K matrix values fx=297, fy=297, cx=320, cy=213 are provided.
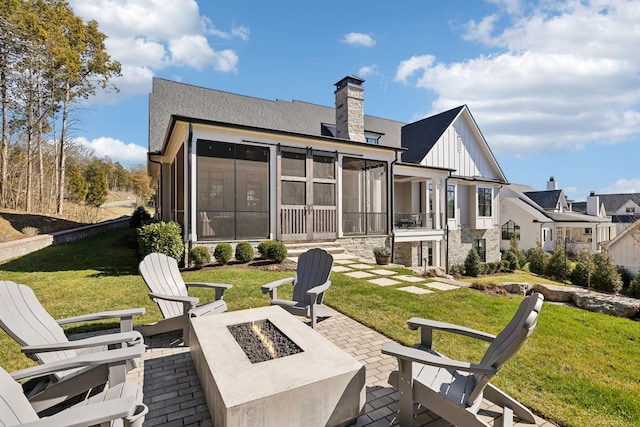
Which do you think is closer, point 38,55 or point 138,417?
point 138,417

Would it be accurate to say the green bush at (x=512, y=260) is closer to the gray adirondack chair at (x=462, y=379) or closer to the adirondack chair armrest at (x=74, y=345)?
the gray adirondack chair at (x=462, y=379)

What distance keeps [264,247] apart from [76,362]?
7.10m

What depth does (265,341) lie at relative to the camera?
8.84 ft

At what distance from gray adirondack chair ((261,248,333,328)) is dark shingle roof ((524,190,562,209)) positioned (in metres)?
30.6

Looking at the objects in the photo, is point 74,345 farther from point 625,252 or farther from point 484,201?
point 625,252

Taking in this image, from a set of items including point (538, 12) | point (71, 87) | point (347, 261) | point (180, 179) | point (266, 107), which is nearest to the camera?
point (538, 12)

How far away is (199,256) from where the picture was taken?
25.7ft

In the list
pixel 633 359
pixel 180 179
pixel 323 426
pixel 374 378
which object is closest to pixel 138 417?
pixel 323 426

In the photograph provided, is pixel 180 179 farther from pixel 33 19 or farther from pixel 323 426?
pixel 323 426

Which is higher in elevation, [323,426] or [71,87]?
[71,87]

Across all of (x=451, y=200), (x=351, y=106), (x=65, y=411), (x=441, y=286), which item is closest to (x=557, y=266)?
(x=451, y=200)

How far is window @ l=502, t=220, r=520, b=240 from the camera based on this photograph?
23.1 meters

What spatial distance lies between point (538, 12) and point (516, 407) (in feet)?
29.3

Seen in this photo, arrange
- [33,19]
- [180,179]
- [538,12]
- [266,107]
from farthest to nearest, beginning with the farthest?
[266,107]
[33,19]
[180,179]
[538,12]
